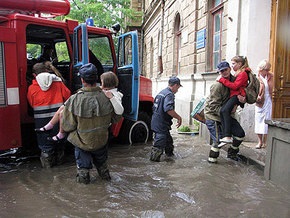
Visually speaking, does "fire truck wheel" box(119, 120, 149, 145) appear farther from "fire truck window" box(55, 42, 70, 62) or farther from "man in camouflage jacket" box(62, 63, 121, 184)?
"man in camouflage jacket" box(62, 63, 121, 184)

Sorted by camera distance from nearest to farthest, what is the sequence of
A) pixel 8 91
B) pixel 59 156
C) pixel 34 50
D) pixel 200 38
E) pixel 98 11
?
1. pixel 8 91
2. pixel 59 156
3. pixel 34 50
4. pixel 200 38
5. pixel 98 11

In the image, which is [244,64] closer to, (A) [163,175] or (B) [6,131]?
(A) [163,175]

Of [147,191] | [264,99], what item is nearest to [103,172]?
[147,191]

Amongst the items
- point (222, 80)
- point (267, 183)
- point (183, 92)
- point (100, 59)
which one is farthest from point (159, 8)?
point (267, 183)

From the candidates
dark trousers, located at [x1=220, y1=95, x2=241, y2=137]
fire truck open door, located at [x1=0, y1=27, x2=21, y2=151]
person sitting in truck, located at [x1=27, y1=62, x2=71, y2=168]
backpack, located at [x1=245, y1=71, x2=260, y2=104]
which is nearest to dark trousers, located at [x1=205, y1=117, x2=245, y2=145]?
dark trousers, located at [x1=220, y1=95, x2=241, y2=137]

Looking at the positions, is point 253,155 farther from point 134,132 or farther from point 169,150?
point 134,132

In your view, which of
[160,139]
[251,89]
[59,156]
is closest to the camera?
Answer: [251,89]

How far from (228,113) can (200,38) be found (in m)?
5.50

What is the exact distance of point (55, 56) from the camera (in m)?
6.32

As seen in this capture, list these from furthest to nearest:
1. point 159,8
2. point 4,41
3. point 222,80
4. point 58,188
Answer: point 159,8 < point 222,80 < point 4,41 < point 58,188

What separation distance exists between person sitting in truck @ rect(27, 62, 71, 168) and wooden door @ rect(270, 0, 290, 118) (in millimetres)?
3833

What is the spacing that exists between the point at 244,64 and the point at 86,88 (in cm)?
264

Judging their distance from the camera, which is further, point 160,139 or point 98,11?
point 98,11

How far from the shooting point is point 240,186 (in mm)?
4312
